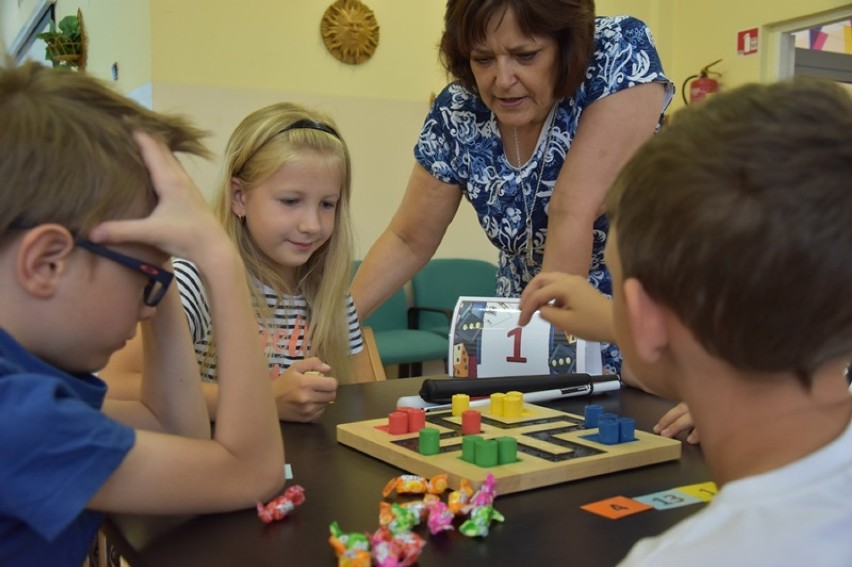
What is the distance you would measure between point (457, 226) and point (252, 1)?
5.63 feet

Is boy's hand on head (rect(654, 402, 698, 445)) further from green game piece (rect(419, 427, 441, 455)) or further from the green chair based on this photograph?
the green chair

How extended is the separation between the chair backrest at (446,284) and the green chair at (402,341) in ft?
0.33

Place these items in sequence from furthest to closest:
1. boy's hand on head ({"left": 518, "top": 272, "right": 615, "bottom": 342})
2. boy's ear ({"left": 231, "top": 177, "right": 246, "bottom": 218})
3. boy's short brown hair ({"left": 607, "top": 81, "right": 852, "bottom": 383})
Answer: boy's ear ({"left": 231, "top": 177, "right": 246, "bottom": 218})
boy's hand on head ({"left": 518, "top": 272, "right": 615, "bottom": 342})
boy's short brown hair ({"left": 607, "top": 81, "right": 852, "bottom": 383})

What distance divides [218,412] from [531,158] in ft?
3.79

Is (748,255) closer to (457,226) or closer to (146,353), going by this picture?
(146,353)

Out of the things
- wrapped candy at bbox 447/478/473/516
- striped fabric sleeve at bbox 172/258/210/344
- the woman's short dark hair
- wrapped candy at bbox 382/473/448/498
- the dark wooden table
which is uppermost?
the woman's short dark hair

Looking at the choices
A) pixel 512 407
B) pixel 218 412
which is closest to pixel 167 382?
pixel 218 412

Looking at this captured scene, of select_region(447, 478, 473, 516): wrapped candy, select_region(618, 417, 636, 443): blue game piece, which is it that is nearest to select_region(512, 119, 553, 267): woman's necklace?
select_region(618, 417, 636, 443): blue game piece

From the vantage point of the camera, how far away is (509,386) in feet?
4.52

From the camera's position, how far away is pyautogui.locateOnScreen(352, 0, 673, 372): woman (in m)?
1.71

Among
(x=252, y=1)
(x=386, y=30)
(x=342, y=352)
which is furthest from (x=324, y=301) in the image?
(x=386, y=30)

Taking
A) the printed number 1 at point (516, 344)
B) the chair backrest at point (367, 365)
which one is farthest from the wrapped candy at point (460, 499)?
the chair backrest at point (367, 365)

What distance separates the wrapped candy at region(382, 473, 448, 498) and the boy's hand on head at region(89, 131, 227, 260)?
349mm

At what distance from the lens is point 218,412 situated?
0.94 meters
